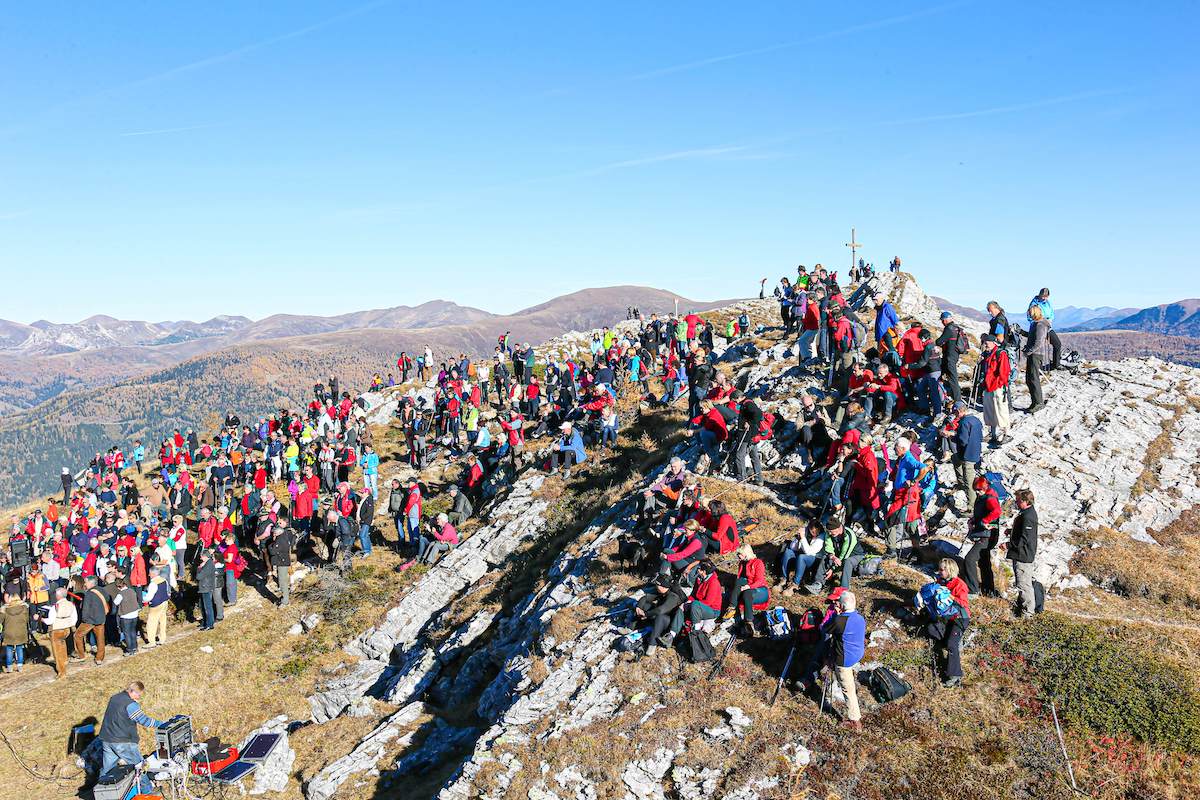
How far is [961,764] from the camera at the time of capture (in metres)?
10.5

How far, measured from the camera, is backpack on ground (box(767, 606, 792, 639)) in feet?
44.5

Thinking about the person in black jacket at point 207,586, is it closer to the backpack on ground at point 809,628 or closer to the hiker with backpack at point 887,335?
the backpack on ground at point 809,628

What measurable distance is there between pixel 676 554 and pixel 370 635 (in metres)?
11.8

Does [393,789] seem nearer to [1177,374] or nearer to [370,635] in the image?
[370,635]

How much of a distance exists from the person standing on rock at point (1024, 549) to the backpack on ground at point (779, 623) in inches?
181

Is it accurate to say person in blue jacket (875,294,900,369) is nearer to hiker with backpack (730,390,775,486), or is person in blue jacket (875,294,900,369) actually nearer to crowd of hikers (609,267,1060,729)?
crowd of hikers (609,267,1060,729)

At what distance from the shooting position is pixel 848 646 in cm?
1127

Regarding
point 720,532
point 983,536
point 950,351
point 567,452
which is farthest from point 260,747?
point 950,351

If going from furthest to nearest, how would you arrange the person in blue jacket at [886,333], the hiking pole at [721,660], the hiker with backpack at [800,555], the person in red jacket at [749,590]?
the person in blue jacket at [886,333] → the hiker with backpack at [800,555] → the person in red jacket at [749,590] → the hiking pole at [721,660]

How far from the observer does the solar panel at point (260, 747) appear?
15.2 m

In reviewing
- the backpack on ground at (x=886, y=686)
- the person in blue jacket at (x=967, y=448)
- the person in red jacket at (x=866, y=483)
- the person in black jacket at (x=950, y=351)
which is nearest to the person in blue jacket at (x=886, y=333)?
the person in black jacket at (x=950, y=351)

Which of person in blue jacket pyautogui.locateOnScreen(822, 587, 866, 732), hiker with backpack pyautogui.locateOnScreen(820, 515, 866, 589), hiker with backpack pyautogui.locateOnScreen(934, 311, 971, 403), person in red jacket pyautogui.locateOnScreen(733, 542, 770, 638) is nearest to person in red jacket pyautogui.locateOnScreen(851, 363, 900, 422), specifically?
hiker with backpack pyautogui.locateOnScreen(934, 311, 971, 403)

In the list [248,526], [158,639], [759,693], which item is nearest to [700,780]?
[759,693]

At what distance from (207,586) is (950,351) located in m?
23.7
